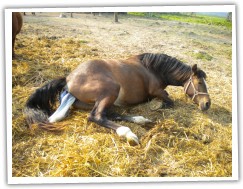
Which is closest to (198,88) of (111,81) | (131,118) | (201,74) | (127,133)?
(201,74)

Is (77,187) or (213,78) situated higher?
(213,78)

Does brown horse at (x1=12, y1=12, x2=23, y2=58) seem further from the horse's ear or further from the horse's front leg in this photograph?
the horse's ear

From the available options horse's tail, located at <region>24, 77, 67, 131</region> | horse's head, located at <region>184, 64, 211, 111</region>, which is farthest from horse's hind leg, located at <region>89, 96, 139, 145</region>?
horse's head, located at <region>184, 64, 211, 111</region>

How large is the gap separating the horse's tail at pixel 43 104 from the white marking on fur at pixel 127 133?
1.80 ft

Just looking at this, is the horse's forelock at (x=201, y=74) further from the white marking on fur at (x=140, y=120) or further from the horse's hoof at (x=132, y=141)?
the horse's hoof at (x=132, y=141)

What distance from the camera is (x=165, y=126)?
2951 millimetres

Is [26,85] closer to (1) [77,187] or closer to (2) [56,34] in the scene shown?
(2) [56,34]

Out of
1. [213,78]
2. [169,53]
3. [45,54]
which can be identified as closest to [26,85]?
[45,54]

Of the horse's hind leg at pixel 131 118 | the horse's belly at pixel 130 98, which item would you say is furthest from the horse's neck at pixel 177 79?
the horse's hind leg at pixel 131 118

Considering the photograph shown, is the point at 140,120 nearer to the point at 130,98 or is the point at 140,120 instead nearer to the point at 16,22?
the point at 130,98

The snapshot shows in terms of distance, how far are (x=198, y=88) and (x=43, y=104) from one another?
5.50 feet

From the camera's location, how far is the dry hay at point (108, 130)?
8.51 ft

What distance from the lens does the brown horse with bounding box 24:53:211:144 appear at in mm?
2973

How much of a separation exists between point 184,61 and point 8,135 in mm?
2287
